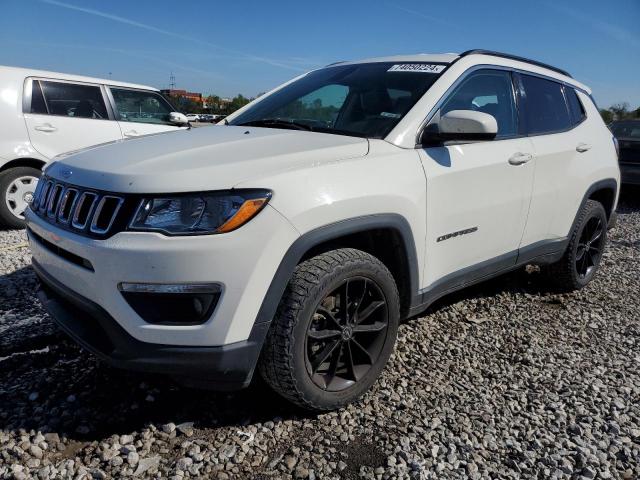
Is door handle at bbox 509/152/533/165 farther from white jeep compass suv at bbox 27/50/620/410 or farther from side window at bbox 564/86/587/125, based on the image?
side window at bbox 564/86/587/125

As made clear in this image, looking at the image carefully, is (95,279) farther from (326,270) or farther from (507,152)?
(507,152)

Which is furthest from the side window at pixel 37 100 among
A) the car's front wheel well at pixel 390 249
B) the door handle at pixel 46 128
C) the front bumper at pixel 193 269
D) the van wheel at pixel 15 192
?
the car's front wheel well at pixel 390 249

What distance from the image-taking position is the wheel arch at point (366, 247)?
1.99m

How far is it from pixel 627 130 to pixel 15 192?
998 cm

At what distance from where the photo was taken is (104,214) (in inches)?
77.0

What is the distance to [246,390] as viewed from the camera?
2.59 metres

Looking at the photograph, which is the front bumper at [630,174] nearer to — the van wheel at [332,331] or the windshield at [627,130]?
the windshield at [627,130]

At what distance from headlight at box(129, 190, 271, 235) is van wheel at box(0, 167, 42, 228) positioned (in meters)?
4.71

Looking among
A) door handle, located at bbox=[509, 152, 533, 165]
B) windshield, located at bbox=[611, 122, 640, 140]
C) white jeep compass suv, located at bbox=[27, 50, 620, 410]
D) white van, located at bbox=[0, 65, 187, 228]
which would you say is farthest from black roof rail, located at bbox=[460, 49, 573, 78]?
windshield, located at bbox=[611, 122, 640, 140]

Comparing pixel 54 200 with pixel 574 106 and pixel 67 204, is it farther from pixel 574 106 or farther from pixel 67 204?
pixel 574 106

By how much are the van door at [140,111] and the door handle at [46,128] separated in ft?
2.79

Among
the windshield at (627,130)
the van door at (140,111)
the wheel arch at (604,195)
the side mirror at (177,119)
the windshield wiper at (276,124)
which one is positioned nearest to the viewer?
the windshield wiper at (276,124)

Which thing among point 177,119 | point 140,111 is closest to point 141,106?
point 140,111

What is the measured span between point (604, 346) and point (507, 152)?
1441mm
